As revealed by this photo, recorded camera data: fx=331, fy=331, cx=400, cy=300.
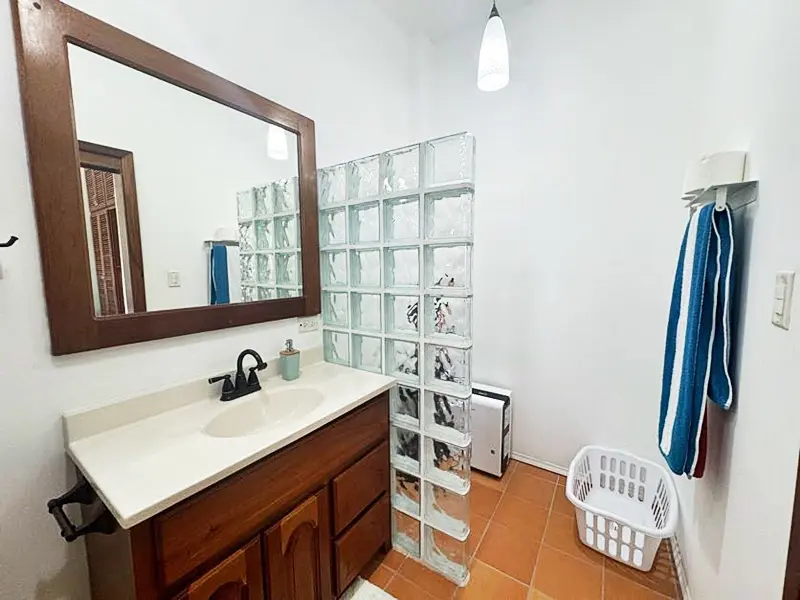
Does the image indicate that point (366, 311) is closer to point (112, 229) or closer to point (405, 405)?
point (405, 405)

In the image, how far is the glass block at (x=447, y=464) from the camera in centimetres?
128

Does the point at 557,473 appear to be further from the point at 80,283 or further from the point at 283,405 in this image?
the point at 80,283

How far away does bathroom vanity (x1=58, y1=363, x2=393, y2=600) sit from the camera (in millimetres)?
734

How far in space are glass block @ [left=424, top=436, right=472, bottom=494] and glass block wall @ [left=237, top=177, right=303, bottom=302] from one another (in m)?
0.90

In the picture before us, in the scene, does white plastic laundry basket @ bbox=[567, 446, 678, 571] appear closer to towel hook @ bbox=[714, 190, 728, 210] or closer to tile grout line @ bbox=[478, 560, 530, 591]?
tile grout line @ bbox=[478, 560, 530, 591]

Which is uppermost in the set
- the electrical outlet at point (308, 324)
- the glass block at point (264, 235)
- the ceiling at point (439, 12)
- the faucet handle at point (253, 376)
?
the ceiling at point (439, 12)

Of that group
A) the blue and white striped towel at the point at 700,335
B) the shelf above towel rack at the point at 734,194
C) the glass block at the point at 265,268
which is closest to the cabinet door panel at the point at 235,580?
the glass block at the point at 265,268

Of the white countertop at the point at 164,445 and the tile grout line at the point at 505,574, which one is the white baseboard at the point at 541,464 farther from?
the white countertop at the point at 164,445

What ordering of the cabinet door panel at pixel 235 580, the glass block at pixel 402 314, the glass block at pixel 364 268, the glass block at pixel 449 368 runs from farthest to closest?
1. the glass block at pixel 364 268
2. the glass block at pixel 402 314
3. the glass block at pixel 449 368
4. the cabinet door panel at pixel 235 580

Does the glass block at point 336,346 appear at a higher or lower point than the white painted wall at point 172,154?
lower

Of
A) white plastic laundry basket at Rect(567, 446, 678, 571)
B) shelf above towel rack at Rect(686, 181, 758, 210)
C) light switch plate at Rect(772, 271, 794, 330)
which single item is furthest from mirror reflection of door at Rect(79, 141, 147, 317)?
white plastic laundry basket at Rect(567, 446, 678, 571)

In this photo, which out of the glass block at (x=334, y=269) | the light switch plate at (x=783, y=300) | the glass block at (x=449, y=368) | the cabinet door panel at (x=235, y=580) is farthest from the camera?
the glass block at (x=334, y=269)

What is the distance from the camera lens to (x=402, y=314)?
4.53 feet

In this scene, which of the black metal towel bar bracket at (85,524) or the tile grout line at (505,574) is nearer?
the black metal towel bar bracket at (85,524)
